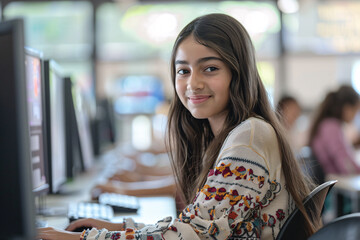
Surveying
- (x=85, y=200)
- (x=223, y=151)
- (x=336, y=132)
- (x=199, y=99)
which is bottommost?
(x=85, y=200)

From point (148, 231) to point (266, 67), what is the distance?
19.3 ft

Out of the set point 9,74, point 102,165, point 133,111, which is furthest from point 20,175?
point 133,111

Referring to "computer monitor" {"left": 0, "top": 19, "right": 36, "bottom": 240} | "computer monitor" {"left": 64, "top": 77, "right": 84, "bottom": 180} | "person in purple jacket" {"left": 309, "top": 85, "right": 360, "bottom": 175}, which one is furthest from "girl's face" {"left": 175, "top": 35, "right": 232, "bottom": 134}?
"person in purple jacket" {"left": 309, "top": 85, "right": 360, "bottom": 175}

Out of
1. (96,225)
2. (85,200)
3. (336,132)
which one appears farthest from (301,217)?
(336,132)

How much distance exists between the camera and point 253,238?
3.71 feet

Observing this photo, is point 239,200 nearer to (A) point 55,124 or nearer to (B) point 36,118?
(B) point 36,118

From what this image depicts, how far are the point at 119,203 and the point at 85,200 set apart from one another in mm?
222

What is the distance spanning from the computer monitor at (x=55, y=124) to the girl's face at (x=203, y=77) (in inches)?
21.3

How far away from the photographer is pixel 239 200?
3.58 feet

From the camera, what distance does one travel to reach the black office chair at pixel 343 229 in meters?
0.83

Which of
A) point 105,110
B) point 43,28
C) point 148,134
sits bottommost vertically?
point 148,134

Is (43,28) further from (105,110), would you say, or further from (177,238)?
(177,238)

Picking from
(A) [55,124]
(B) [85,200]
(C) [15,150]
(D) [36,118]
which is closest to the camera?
(C) [15,150]

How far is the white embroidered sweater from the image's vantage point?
3.57 ft
